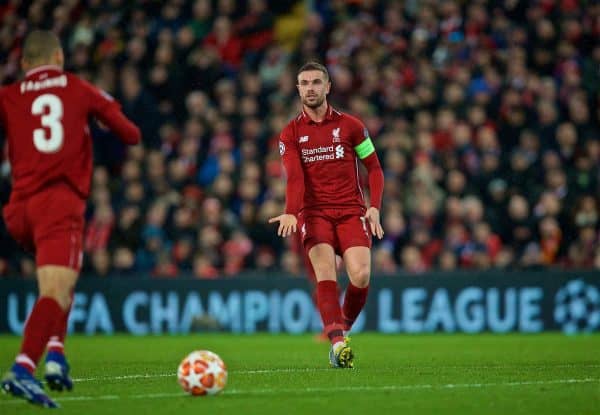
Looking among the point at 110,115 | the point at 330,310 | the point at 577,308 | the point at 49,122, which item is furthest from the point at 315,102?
the point at 577,308

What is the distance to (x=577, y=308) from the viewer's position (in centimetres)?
1784

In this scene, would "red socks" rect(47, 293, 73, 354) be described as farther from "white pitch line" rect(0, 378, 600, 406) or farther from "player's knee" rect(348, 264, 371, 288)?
"player's knee" rect(348, 264, 371, 288)

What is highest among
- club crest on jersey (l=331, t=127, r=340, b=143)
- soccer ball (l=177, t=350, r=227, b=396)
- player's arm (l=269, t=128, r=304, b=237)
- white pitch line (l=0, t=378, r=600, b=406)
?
club crest on jersey (l=331, t=127, r=340, b=143)

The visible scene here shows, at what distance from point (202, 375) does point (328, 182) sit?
314 cm

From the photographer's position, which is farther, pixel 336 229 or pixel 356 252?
pixel 336 229

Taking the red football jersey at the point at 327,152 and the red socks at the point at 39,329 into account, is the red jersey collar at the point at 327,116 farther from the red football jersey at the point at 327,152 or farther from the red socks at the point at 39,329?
the red socks at the point at 39,329

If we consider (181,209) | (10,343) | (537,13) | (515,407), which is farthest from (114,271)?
(515,407)

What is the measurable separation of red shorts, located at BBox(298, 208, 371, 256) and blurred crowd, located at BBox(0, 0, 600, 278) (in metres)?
7.51

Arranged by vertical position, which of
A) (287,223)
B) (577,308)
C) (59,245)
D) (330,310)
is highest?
(287,223)

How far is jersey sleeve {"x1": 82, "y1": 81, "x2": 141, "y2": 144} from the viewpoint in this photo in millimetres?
8094

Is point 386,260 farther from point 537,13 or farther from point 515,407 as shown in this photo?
point 515,407

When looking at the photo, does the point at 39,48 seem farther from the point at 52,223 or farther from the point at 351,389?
the point at 351,389

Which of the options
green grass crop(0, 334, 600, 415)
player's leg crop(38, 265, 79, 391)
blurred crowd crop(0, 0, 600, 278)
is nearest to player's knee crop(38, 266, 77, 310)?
player's leg crop(38, 265, 79, 391)

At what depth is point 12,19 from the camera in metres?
22.4
